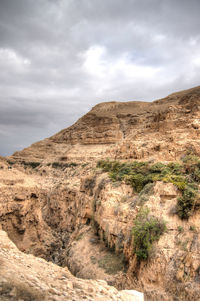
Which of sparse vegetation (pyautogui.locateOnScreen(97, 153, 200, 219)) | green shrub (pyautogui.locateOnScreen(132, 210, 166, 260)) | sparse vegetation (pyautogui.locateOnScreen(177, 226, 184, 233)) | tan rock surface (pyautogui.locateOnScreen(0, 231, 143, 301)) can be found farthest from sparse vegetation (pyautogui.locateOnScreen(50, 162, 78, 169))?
tan rock surface (pyautogui.locateOnScreen(0, 231, 143, 301))

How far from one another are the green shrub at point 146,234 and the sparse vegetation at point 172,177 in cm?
99

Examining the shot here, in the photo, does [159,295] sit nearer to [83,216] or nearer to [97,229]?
[97,229]

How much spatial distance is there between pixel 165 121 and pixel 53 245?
14.3 m

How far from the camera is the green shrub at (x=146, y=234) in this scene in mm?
7594

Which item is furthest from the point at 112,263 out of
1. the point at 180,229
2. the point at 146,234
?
the point at 180,229

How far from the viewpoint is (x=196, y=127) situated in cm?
1708

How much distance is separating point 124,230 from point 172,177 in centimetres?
347

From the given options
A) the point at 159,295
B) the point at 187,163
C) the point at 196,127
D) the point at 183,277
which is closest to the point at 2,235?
the point at 159,295

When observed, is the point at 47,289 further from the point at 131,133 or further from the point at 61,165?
the point at 61,165

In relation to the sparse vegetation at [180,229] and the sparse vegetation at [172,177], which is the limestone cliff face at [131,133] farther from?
the sparse vegetation at [180,229]

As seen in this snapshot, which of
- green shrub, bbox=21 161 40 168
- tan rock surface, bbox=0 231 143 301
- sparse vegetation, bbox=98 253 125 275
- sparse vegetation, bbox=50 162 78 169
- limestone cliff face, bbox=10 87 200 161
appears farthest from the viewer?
green shrub, bbox=21 161 40 168

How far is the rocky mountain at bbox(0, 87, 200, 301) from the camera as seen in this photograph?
5.06 meters

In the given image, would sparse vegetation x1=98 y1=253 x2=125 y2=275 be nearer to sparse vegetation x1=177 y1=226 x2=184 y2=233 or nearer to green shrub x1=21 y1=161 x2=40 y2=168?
sparse vegetation x1=177 y1=226 x2=184 y2=233

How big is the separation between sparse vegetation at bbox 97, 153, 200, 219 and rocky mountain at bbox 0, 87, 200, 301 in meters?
0.04
